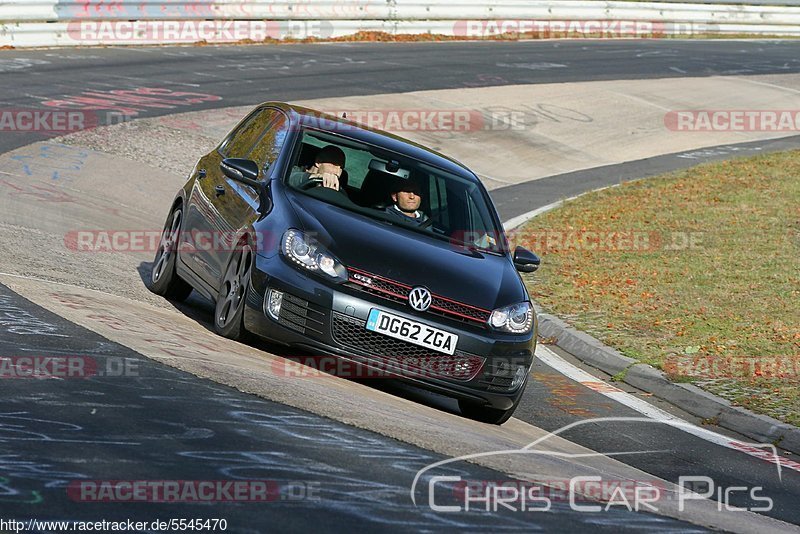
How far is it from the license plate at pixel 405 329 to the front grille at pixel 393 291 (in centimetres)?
12

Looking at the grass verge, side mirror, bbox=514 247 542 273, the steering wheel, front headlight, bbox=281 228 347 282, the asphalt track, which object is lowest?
the grass verge

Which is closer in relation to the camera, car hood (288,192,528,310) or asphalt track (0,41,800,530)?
asphalt track (0,41,800,530)

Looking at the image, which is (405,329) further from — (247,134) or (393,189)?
(247,134)

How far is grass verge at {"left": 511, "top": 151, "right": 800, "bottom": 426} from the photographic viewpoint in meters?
10.8

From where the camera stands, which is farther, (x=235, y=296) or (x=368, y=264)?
(x=235, y=296)

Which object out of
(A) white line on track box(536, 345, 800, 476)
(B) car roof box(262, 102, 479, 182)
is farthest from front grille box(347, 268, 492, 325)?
(A) white line on track box(536, 345, 800, 476)

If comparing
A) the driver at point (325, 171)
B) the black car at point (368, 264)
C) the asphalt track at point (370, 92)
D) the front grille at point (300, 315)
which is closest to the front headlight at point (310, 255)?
the black car at point (368, 264)

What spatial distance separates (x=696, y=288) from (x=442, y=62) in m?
17.3

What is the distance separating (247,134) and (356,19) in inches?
900

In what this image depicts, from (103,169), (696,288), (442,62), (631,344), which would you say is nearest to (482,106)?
(442,62)

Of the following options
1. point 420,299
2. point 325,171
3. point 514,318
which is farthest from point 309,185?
point 514,318

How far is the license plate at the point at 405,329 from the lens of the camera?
26.1 ft

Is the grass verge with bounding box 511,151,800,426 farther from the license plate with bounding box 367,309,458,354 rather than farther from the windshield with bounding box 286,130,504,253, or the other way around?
the license plate with bounding box 367,309,458,354

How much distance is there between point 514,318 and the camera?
27.5 feet
